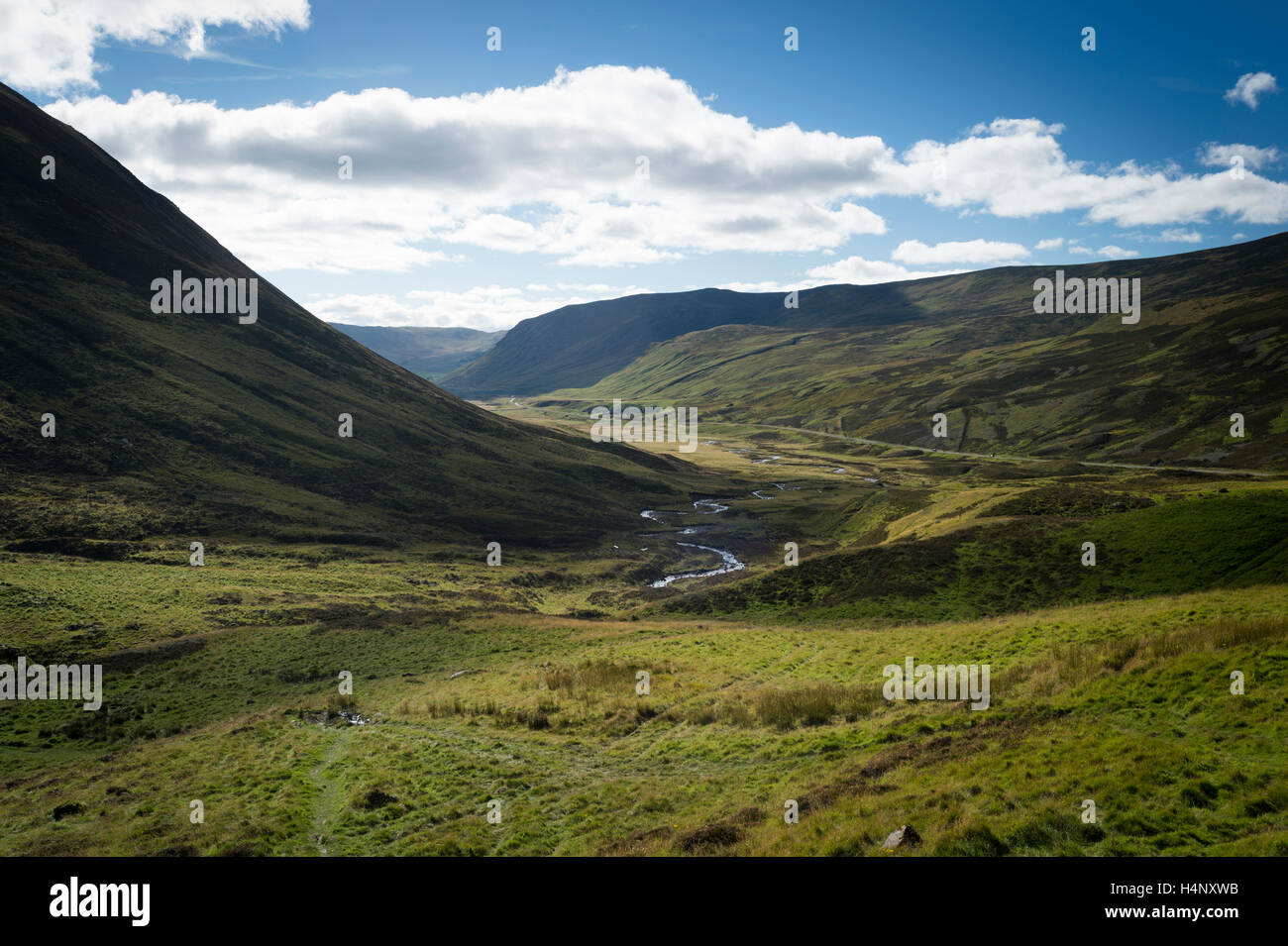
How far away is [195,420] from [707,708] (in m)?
125

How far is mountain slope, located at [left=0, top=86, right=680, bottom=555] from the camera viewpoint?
95.6 m

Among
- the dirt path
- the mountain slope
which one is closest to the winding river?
the mountain slope

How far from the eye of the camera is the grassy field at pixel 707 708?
622 inches

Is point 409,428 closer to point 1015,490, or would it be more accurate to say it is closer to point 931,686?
point 1015,490

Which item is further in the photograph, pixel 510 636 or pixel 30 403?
pixel 30 403

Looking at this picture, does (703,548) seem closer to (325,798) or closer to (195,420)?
(325,798)

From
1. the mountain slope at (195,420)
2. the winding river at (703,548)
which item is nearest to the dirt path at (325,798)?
the winding river at (703,548)

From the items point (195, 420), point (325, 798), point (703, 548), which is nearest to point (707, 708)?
point (325, 798)

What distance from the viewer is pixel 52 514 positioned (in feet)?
263

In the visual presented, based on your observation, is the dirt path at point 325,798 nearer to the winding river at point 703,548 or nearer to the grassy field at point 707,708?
the grassy field at point 707,708

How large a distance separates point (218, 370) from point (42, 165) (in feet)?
239

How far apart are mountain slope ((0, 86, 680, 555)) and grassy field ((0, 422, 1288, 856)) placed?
28363 mm

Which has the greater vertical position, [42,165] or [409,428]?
[42,165]
